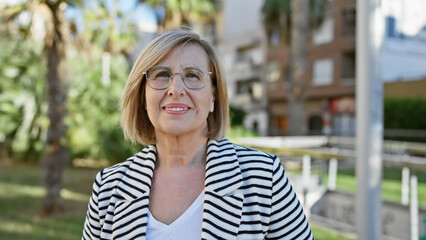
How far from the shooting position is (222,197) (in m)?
1.66

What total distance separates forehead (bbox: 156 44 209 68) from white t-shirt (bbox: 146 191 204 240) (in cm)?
55

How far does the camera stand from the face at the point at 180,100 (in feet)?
5.70

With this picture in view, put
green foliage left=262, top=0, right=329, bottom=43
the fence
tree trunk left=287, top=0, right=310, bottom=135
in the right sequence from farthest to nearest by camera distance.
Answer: green foliage left=262, top=0, right=329, bottom=43
tree trunk left=287, top=0, right=310, bottom=135
the fence

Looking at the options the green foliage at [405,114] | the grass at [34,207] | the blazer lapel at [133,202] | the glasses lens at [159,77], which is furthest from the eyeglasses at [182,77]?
the green foliage at [405,114]

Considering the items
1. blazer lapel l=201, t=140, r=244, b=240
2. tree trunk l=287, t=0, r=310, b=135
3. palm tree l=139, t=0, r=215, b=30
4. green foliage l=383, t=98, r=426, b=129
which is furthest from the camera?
green foliage l=383, t=98, r=426, b=129

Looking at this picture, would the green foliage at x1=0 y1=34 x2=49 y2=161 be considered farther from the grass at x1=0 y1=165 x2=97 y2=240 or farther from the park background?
the grass at x1=0 y1=165 x2=97 y2=240

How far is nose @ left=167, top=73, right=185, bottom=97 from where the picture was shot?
5.65ft

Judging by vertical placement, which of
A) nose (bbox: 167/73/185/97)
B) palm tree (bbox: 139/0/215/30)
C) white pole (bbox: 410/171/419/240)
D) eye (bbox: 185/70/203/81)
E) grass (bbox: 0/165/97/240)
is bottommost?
grass (bbox: 0/165/97/240)

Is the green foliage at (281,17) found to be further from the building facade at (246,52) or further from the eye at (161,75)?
the eye at (161,75)

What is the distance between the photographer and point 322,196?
662cm

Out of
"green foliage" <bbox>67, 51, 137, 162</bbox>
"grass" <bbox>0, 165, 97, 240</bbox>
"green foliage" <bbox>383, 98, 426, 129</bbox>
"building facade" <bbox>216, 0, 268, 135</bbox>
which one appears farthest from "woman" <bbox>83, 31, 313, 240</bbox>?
"building facade" <bbox>216, 0, 268, 135</bbox>

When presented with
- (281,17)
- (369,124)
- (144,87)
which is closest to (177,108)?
(144,87)

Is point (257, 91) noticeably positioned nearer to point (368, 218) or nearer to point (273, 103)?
point (273, 103)

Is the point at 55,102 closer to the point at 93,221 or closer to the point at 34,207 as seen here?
the point at 34,207
